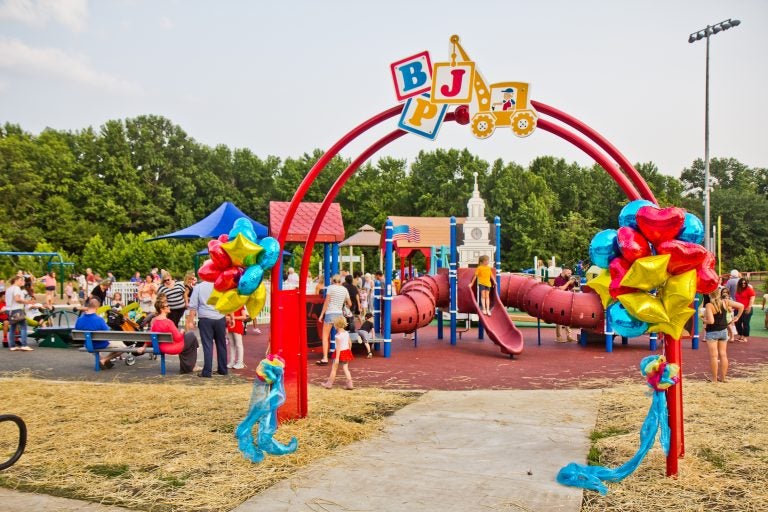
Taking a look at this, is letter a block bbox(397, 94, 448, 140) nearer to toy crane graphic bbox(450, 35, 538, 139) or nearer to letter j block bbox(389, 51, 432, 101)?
letter j block bbox(389, 51, 432, 101)

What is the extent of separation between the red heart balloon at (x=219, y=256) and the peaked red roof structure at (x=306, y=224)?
718cm

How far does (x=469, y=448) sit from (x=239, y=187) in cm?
6067

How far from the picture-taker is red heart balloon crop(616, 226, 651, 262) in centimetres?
488

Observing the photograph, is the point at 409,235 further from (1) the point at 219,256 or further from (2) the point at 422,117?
(1) the point at 219,256


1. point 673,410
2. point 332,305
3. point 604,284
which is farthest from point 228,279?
point 332,305

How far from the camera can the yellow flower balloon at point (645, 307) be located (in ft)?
15.9

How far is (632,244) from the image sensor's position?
16.0ft

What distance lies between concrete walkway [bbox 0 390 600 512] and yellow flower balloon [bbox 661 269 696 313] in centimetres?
171

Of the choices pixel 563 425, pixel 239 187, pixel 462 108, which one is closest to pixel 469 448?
pixel 563 425

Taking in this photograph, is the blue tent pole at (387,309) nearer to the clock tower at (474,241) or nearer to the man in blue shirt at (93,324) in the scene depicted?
the man in blue shirt at (93,324)

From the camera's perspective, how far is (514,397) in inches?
328

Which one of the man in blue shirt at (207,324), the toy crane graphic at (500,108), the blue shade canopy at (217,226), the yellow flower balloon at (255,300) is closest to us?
the yellow flower balloon at (255,300)

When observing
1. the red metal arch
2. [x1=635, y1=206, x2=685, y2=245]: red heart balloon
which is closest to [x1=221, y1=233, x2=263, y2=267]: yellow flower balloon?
the red metal arch

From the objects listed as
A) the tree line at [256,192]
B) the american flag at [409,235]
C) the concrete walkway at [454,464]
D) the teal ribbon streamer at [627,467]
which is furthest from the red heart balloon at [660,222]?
the tree line at [256,192]
